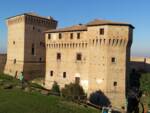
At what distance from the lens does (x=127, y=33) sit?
31766 millimetres

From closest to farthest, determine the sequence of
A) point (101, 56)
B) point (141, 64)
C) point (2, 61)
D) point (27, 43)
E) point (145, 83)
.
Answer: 1. point (101, 56)
2. point (145, 83)
3. point (27, 43)
4. point (141, 64)
5. point (2, 61)

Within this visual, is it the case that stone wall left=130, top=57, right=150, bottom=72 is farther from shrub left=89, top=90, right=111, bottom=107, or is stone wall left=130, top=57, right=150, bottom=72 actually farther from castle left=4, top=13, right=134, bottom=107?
shrub left=89, top=90, right=111, bottom=107

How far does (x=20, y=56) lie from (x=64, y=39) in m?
9.25

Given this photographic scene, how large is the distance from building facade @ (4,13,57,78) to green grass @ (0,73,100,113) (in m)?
19.3

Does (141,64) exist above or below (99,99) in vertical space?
above

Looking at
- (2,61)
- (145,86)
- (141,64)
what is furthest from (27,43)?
(141,64)

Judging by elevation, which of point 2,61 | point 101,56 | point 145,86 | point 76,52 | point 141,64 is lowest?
point 145,86

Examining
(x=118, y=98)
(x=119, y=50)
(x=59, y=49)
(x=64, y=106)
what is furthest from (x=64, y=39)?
(x=64, y=106)

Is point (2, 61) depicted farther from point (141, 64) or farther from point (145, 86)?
point (145, 86)

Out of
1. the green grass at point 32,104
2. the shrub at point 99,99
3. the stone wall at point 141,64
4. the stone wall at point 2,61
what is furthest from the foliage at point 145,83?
the stone wall at point 2,61

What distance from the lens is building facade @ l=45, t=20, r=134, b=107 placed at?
3166 cm

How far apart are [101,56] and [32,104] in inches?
584

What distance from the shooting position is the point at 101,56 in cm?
3216

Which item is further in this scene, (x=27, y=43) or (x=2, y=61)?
(x=2, y=61)
